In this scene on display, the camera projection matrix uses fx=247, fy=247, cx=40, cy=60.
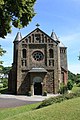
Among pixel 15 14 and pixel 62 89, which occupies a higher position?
pixel 15 14

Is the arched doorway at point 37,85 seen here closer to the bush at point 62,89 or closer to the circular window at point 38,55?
the bush at point 62,89

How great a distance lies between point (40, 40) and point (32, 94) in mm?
11670

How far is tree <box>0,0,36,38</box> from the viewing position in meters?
16.1

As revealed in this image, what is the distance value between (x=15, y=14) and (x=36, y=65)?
1391 inches

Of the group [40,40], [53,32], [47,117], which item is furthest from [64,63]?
[47,117]

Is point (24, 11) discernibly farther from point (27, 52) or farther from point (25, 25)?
point (27, 52)

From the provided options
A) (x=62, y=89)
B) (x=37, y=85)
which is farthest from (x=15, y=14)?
(x=62, y=89)

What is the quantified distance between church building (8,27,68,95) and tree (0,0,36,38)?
33.2m

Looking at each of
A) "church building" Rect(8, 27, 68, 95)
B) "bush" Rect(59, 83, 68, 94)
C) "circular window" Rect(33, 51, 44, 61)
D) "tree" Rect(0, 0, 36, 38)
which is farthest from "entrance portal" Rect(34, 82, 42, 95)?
"tree" Rect(0, 0, 36, 38)

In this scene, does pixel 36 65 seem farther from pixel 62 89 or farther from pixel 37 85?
pixel 62 89

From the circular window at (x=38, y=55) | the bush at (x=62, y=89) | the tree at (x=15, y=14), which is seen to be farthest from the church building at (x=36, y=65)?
the tree at (x=15, y=14)

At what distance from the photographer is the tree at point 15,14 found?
1609 cm

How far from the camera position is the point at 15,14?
1723cm

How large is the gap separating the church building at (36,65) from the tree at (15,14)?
109ft
